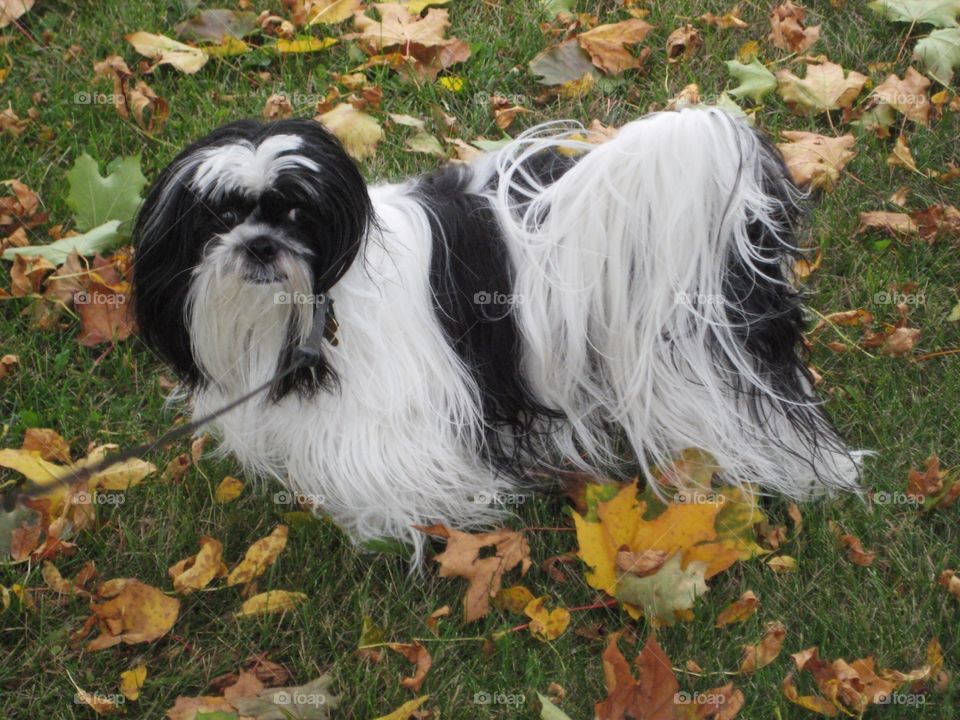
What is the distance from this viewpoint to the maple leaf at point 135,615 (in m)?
2.94

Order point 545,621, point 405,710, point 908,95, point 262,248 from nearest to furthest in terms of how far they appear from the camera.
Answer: point 262,248
point 405,710
point 545,621
point 908,95

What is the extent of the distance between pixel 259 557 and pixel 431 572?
1.55 ft

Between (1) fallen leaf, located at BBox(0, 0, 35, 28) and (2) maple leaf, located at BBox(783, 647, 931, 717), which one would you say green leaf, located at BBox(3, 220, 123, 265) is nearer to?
(1) fallen leaf, located at BBox(0, 0, 35, 28)

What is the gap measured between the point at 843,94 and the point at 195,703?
3513 mm

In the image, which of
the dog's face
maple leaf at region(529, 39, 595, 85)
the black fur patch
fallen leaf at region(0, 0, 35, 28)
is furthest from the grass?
the dog's face

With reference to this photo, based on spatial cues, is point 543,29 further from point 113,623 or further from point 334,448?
point 113,623

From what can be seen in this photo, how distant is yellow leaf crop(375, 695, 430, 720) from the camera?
2699mm

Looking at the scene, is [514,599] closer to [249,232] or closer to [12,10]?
[249,232]

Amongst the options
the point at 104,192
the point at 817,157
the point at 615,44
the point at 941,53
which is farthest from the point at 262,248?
the point at 941,53

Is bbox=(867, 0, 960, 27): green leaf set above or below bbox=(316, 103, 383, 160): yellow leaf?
above

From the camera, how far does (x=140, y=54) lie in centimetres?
502

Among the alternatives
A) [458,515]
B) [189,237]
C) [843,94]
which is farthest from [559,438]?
[843,94]

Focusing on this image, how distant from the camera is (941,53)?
15.6 feet

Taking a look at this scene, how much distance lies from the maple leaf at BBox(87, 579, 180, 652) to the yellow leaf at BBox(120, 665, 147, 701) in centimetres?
10
